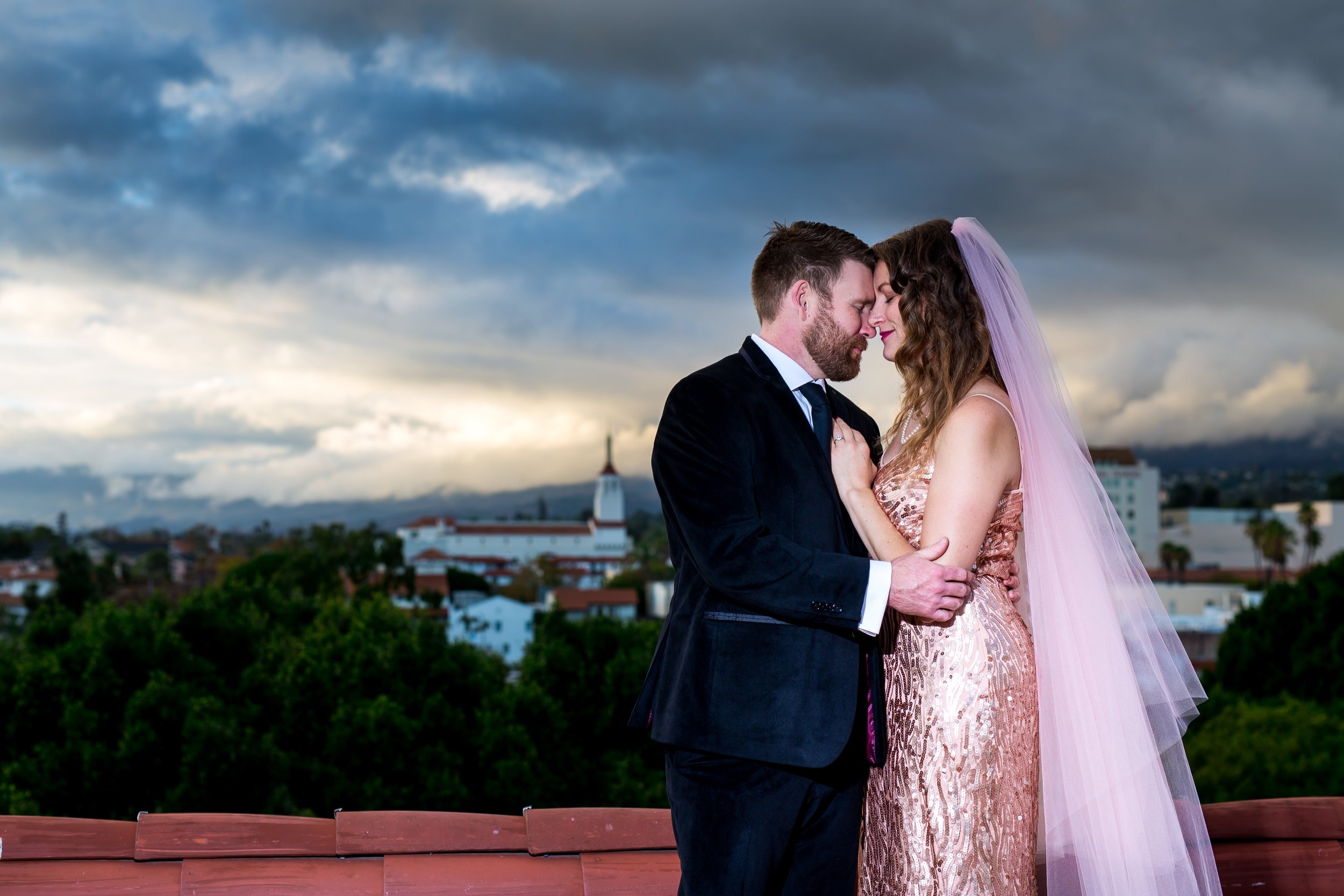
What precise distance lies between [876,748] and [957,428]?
77 centimetres

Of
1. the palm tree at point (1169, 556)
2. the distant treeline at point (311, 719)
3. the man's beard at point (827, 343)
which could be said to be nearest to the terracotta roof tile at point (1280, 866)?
the man's beard at point (827, 343)

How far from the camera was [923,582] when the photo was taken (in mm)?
2197

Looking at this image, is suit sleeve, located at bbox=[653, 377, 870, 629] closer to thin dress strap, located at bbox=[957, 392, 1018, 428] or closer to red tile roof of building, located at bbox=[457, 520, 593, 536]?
thin dress strap, located at bbox=[957, 392, 1018, 428]

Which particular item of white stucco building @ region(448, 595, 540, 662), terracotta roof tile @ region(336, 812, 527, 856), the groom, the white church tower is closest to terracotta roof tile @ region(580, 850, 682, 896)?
terracotta roof tile @ region(336, 812, 527, 856)

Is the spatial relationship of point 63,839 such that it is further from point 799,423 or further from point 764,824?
point 799,423

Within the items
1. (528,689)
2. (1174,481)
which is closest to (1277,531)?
(1174,481)

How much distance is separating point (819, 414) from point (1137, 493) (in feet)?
325

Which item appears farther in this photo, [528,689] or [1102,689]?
[528,689]

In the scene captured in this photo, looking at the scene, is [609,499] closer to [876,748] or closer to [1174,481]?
[1174,481]

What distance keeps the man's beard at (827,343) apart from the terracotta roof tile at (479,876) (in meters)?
1.41

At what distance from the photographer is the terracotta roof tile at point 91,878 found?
7.51ft

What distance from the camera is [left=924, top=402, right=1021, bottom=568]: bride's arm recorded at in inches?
90.4

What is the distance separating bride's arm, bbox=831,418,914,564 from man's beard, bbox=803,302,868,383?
0.70ft

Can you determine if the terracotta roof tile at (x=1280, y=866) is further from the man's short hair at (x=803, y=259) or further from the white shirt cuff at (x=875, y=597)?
the man's short hair at (x=803, y=259)
